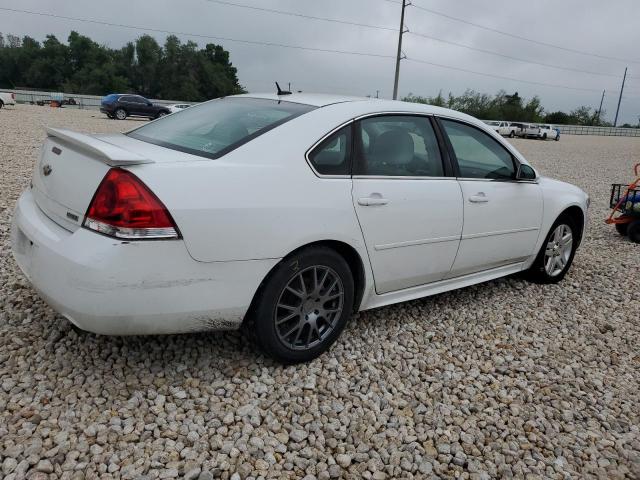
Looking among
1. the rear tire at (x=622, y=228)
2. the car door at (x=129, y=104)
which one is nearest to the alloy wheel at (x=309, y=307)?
the rear tire at (x=622, y=228)

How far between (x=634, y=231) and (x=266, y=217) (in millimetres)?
5920

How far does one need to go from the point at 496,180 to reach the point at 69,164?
2882 mm

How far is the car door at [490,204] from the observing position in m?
3.50

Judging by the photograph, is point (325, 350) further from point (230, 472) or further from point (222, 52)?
point (222, 52)

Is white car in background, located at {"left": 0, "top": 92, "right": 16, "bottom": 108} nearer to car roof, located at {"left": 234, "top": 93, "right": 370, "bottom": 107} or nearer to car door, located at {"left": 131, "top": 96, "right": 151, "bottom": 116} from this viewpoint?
car door, located at {"left": 131, "top": 96, "right": 151, "bottom": 116}

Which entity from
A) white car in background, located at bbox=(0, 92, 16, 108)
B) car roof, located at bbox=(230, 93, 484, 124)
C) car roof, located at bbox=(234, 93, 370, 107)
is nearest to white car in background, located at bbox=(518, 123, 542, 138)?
white car in background, located at bbox=(0, 92, 16, 108)

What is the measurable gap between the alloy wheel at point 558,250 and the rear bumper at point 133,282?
3.02 meters

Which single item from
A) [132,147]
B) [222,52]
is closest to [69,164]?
[132,147]

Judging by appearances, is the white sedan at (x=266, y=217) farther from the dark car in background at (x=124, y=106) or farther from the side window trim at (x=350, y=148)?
the dark car in background at (x=124, y=106)

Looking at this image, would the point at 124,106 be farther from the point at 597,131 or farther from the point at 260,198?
the point at 597,131

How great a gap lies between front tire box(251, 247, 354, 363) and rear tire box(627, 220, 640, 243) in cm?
521

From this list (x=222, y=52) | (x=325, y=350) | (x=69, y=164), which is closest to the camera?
(x=69, y=164)

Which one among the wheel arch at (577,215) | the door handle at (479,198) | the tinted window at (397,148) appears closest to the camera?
the tinted window at (397,148)

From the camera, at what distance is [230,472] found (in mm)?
2062
